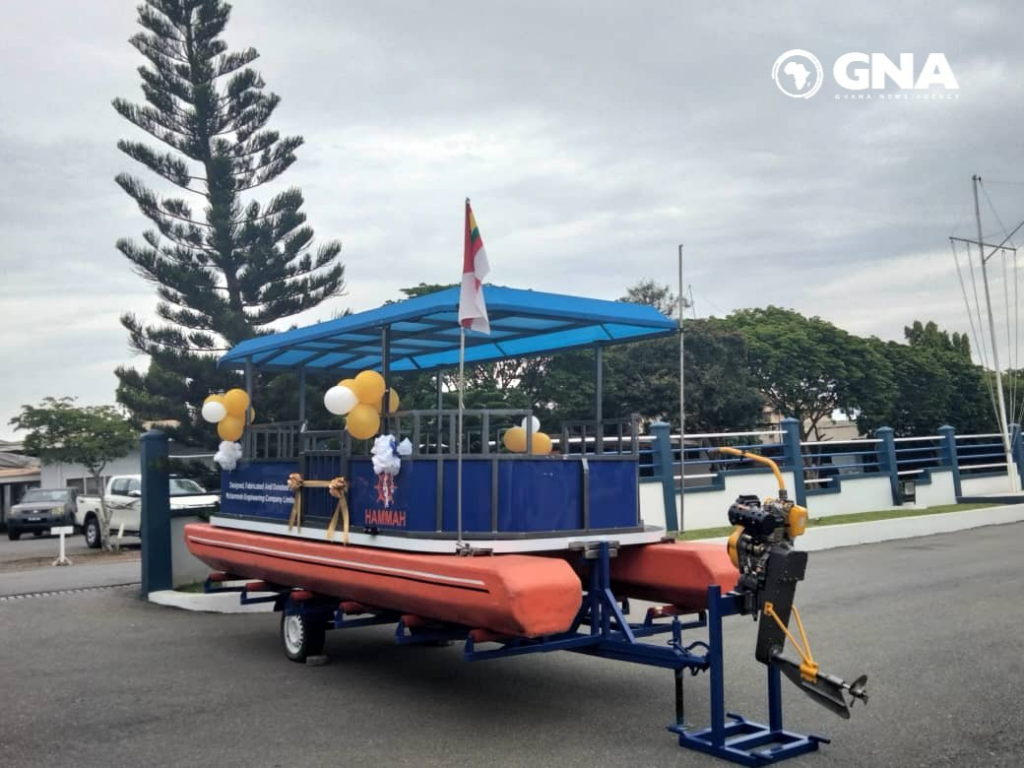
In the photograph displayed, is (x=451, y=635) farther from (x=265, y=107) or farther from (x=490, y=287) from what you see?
(x=265, y=107)

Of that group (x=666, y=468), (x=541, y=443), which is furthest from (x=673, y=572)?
(x=666, y=468)

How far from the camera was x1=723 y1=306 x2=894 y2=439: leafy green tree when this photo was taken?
38406 mm

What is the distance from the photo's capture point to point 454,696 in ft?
22.7

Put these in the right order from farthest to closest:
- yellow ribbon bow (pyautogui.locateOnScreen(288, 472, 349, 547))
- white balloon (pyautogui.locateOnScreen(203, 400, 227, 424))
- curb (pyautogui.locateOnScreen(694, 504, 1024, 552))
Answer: curb (pyautogui.locateOnScreen(694, 504, 1024, 552))
white balloon (pyautogui.locateOnScreen(203, 400, 227, 424))
yellow ribbon bow (pyautogui.locateOnScreen(288, 472, 349, 547))

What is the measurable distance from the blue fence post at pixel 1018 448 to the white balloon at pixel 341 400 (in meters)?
20.8

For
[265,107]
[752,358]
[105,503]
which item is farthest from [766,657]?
[752,358]

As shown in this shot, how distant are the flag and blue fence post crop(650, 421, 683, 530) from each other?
372 inches

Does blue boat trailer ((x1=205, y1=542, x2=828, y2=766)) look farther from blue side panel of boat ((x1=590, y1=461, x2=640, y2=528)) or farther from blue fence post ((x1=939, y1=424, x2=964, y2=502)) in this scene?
blue fence post ((x1=939, y1=424, x2=964, y2=502))

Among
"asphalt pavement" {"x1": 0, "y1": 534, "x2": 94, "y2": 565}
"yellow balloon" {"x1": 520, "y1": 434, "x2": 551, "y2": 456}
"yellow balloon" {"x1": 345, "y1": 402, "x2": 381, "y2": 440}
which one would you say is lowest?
"asphalt pavement" {"x1": 0, "y1": 534, "x2": 94, "y2": 565}

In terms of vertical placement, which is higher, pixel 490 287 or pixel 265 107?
pixel 265 107

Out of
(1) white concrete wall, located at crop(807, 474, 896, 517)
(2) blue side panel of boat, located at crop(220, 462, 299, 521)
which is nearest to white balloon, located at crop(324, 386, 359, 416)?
(2) blue side panel of boat, located at crop(220, 462, 299, 521)

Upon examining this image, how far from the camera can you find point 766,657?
5.43 metres

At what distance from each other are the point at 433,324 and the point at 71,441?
16893 mm

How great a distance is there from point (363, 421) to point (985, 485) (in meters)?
19.6
